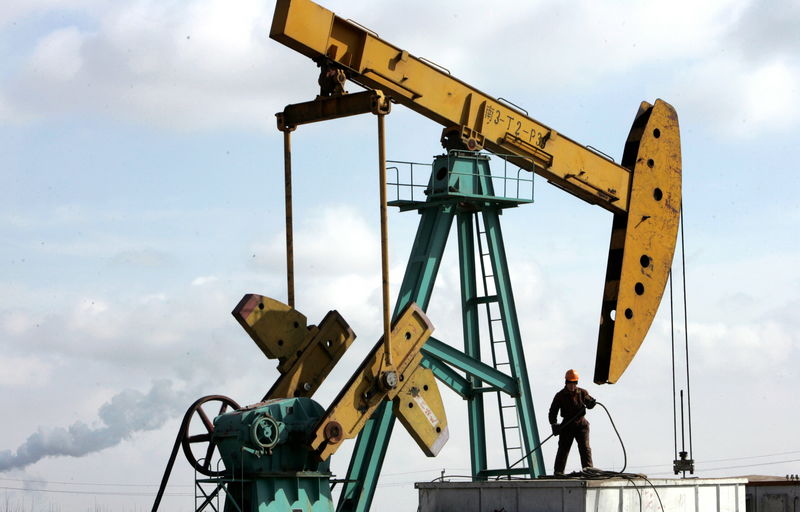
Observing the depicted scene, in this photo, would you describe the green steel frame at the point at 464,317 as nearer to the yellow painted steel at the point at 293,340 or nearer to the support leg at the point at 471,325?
the support leg at the point at 471,325

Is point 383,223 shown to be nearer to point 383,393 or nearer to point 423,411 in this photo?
point 383,393

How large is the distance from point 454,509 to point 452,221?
187 inches

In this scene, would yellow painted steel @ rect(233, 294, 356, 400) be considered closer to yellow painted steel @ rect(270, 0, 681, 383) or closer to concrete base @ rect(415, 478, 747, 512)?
concrete base @ rect(415, 478, 747, 512)

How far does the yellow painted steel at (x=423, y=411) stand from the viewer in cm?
1722

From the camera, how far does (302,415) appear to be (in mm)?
16266

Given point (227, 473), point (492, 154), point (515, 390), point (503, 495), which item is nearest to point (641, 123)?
point (492, 154)

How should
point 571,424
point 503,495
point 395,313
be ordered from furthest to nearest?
point 395,313 < point 571,424 < point 503,495

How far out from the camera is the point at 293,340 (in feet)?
57.5

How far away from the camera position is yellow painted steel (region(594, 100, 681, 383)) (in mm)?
19516

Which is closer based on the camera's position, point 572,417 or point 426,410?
point 572,417

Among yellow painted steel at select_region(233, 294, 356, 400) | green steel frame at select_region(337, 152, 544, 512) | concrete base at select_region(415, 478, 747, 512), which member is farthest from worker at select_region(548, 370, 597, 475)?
yellow painted steel at select_region(233, 294, 356, 400)

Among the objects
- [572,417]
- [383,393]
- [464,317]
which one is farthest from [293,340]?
[572,417]

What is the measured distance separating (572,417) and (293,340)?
12.1 ft

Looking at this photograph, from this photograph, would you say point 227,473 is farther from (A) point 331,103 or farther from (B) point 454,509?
(A) point 331,103
